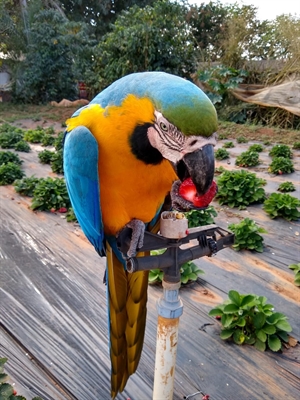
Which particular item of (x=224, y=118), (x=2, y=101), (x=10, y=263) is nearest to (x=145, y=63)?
(x=224, y=118)

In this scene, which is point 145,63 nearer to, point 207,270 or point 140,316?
point 207,270

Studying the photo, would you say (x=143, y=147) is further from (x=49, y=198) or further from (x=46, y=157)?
(x=46, y=157)

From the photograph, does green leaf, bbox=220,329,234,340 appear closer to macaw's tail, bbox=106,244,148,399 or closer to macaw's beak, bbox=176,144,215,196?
macaw's tail, bbox=106,244,148,399

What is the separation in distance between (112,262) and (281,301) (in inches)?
48.7

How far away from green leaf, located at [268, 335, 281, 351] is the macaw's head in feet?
3.85

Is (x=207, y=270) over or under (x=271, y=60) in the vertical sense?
under

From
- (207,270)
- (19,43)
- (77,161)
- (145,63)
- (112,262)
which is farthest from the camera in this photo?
(19,43)

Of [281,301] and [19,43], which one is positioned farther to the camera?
[19,43]

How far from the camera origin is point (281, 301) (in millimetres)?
2107

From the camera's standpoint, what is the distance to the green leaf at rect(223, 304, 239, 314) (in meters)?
1.85

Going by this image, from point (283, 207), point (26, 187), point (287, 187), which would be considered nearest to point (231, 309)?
point (283, 207)

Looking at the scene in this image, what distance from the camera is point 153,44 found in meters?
10.9

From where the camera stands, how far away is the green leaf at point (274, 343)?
172 centimetres

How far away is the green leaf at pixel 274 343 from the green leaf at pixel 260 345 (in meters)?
0.03
